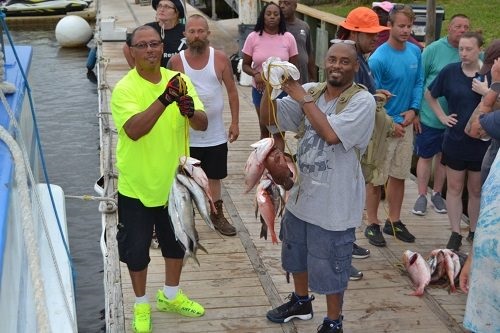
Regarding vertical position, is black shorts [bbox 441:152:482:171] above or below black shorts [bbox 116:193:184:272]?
below

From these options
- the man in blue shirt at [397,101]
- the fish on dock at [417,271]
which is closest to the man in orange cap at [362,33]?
the man in blue shirt at [397,101]

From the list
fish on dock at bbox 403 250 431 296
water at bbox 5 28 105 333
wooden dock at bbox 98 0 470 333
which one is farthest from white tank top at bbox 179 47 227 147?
water at bbox 5 28 105 333

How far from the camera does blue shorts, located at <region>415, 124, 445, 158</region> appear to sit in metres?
6.97

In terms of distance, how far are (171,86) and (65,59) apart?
55.4 feet

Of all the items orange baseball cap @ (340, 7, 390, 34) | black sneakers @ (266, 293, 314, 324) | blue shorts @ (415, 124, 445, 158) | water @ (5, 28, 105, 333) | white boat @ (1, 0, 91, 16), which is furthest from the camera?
white boat @ (1, 0, 91, 16)

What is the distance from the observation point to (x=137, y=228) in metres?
4.64

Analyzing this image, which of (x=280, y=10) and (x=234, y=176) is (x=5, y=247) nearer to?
(x=280, y=10)

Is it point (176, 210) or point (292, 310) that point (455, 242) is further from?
point (176, 210)

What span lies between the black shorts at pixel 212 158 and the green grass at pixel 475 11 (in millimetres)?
8268

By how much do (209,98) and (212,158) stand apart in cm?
50

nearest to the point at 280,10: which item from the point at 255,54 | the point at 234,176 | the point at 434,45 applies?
the point at 255,54

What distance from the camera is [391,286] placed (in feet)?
18.4

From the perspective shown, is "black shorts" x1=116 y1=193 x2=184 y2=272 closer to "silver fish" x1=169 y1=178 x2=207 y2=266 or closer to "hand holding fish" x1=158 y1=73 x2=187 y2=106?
"silver fish" x1=169 y1=178 x2=207 y2=266

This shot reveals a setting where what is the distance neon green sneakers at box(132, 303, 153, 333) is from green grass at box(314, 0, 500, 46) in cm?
987
